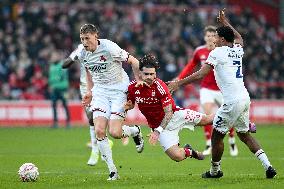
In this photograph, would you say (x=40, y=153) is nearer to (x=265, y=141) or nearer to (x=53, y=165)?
(x=53, y=165)

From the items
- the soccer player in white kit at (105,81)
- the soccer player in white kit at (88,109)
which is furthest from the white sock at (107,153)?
the soccer player in white kit at (88,109)

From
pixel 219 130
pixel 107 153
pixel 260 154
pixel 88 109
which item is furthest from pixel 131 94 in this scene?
pixel 88 109

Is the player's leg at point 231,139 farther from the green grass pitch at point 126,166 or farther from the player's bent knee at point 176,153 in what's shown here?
the player's bent knee at point 176,153

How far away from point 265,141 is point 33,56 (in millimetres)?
13297

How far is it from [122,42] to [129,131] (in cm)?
1975

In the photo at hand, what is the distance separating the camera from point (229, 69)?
41.3 feet

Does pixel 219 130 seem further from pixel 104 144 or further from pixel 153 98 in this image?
pixel 104 144

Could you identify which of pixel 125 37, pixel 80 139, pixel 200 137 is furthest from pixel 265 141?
pixel 125 37

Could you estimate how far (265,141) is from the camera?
21.7 metres

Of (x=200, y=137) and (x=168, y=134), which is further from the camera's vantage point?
(x=200, y=137)

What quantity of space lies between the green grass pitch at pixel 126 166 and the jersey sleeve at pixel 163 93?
1250 millimetres

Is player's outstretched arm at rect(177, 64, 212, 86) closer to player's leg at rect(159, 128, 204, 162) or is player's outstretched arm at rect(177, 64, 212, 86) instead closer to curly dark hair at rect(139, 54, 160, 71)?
curly dark hair at rect(139, 54, 160, 71)

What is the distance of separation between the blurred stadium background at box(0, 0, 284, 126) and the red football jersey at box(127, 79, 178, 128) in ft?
47.5

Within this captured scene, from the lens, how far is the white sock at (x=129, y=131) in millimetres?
14172
